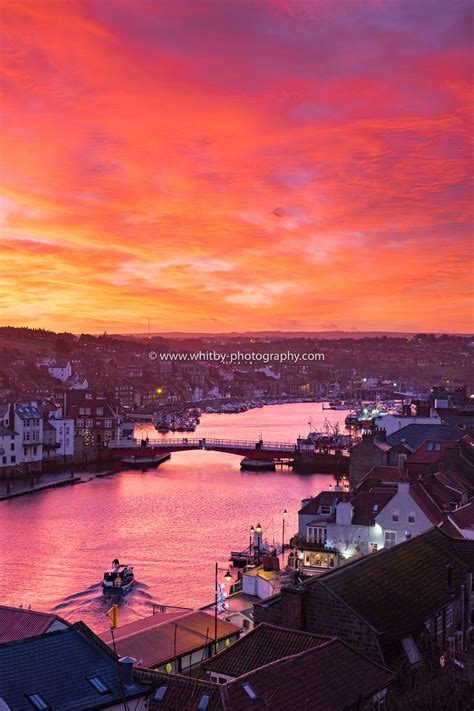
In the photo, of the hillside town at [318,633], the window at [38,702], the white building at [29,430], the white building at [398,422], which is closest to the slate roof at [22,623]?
the hillside town at [318,633]

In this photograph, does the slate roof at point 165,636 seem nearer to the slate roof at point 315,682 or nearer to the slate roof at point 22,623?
the slate roof at point 22,623

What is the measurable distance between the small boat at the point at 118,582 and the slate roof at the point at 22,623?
11690mm

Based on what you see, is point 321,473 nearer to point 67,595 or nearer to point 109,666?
point 67,595

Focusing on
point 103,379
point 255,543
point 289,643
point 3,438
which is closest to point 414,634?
point 289,643

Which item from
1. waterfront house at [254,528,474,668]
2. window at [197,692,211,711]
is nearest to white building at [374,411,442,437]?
waterfront house at [254,528,474,668]

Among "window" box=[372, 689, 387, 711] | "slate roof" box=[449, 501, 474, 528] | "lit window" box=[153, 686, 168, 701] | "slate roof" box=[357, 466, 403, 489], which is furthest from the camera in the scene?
"slate roof" box=[357, 466, 403, 489]

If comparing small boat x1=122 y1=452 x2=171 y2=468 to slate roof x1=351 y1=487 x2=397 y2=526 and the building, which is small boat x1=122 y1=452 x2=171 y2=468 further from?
slate roof x1=351 y1=487 x2=397 y2=526

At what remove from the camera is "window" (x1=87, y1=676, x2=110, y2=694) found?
9789 mm

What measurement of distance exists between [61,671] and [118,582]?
1782cm

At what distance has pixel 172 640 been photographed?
55.4 feet

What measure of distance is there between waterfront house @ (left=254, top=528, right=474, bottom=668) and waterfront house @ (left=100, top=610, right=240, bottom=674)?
81.6 inches

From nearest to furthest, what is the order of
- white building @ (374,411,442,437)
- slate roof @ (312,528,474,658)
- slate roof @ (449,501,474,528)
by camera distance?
slate roof @ (312,528,474,658)
slate roof @ (449,501,474,528)
white building @ (374,411,442,437)

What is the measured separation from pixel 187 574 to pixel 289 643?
699 inches

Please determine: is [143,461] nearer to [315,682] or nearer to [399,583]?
[399,583]
